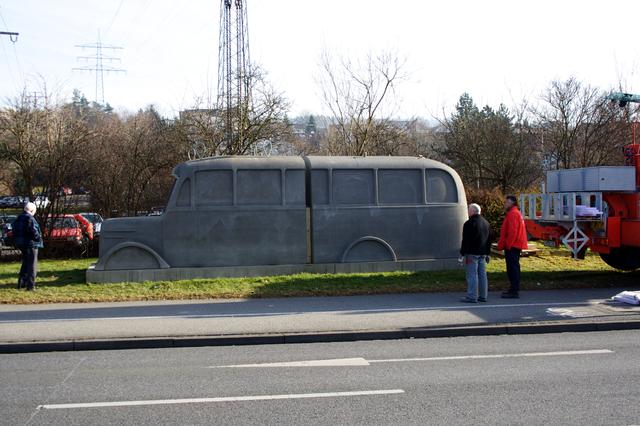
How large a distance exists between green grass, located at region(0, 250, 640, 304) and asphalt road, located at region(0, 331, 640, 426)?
12.2 ft

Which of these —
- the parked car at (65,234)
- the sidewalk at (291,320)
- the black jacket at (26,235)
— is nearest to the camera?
the sidewalk at (291,320)

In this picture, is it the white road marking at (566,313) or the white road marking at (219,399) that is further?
the white road marking at (566,313)

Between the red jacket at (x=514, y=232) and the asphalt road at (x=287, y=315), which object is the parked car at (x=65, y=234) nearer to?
the asphalt road at (x=287, y=315)

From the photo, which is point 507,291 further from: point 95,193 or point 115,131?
point 115,131

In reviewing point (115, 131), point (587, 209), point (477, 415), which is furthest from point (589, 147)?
point (477, 415)

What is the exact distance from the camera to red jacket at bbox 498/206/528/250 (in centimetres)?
1228

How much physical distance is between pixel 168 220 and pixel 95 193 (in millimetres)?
Answer: 7401

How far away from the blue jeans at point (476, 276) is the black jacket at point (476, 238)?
111mm

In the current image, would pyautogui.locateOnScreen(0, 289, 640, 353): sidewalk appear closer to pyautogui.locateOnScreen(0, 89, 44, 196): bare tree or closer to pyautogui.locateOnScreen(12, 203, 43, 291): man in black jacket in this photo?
pyautogui.locateOnScreen(12, 203, 43, 291): man in black jacket

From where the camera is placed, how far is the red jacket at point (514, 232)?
40.3 ft

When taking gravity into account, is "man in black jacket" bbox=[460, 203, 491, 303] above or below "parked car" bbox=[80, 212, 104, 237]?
below

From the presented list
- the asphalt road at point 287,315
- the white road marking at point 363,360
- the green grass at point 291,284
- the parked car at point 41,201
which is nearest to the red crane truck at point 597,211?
A: the green grass at point 291,284

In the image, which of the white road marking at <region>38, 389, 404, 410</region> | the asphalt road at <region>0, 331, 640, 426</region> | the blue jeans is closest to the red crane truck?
the blue jeans

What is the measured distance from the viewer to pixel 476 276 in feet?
39.2
